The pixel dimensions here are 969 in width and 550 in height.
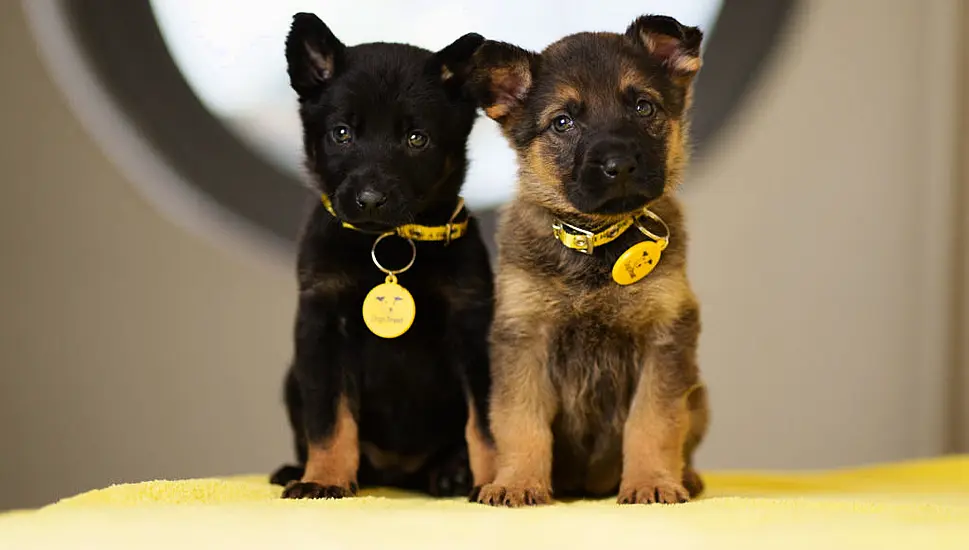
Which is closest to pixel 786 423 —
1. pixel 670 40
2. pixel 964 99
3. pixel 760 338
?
pixel 760 338

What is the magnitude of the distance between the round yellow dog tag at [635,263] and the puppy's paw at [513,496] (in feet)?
1.48

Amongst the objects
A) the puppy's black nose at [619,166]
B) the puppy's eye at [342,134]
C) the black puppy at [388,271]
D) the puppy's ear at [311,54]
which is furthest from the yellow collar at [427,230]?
the puppy's black nose at [619,166]

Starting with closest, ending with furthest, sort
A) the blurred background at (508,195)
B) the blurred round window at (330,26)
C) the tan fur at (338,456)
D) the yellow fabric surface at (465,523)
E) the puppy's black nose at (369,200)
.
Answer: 1. the yellow fabric surface at (465,523)
2. the puppy's black nose at (369,200)
3. the tan fur at (338,456)
4. the blurred background at (508,195)
5. the blurred round window at (330,26)

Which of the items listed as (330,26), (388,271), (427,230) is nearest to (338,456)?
(388,271)

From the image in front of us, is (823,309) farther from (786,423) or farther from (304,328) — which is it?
(304,328)

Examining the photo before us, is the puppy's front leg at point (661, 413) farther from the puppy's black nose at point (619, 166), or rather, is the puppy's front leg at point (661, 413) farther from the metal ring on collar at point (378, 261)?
the metal ring on collar at point (378, 261)

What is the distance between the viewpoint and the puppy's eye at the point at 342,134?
2279 mm

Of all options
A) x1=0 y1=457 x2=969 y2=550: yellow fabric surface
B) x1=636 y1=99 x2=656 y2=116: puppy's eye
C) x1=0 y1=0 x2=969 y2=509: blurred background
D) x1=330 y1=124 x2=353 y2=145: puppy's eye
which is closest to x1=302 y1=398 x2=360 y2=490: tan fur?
x1=0 y1=457 x2=969 y2=550: yellow fabric surface

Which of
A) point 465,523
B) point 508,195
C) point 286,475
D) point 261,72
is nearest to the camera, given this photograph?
point 465,523

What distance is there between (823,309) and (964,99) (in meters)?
0.86

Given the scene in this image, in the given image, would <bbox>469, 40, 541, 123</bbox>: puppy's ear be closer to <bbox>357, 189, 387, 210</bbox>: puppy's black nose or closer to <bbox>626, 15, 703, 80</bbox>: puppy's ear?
<bbox>626, 15, 703, 80</bbox>: puppy's ear

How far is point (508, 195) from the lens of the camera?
3.59 metres

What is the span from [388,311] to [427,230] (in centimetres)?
22

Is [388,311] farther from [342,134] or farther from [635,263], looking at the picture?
[635,263]
